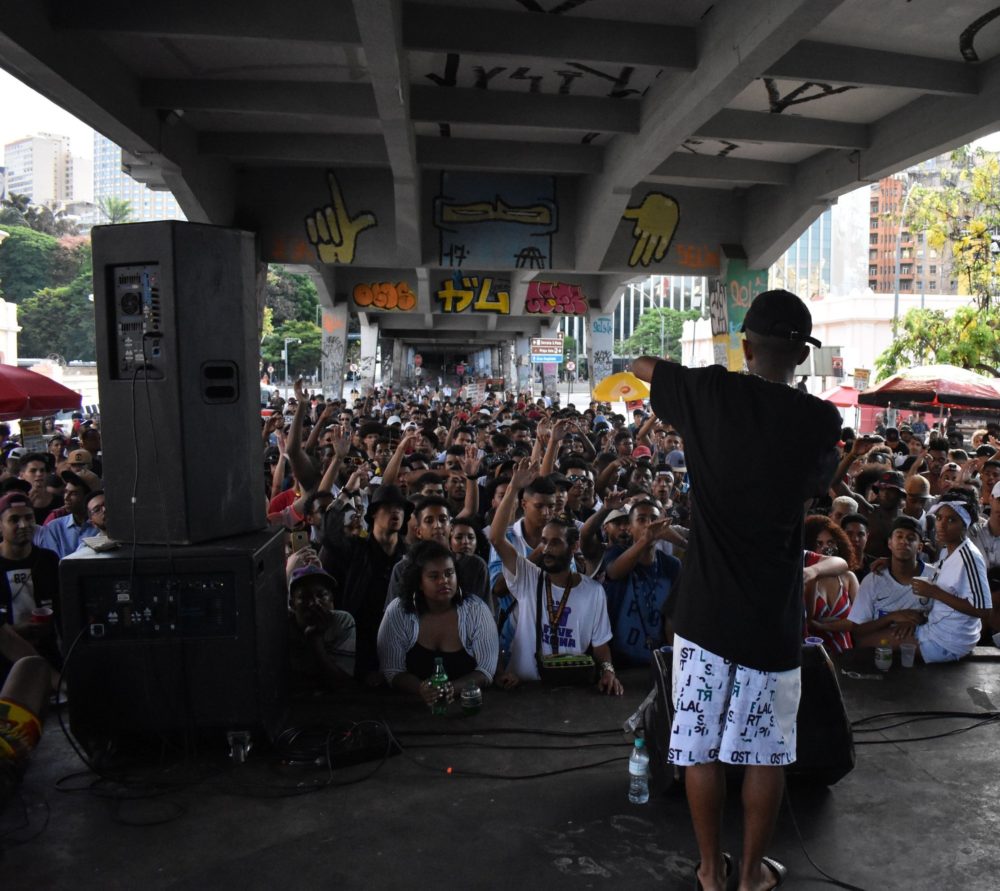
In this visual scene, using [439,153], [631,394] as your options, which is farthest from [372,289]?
[439,153]

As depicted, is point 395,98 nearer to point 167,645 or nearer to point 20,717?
point 167,645

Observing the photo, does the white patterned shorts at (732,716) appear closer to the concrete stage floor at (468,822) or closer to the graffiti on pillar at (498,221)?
the concrete stage floor at (468,822)

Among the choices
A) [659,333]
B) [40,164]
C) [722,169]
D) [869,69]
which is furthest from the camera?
[40,164]

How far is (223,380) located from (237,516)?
676 mm

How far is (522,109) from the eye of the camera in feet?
36.4

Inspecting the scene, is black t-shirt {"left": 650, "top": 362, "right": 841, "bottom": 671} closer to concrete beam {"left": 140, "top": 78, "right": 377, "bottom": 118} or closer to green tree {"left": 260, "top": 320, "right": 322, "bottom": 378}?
concrete beam {"left": 140, "top": 78, "right": 377, "bottom": 118}

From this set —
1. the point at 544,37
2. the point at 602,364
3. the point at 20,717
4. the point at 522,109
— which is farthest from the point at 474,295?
the point at 20,717

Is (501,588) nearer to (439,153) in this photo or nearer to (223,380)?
(223,380)

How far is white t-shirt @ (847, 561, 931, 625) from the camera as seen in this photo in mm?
5711

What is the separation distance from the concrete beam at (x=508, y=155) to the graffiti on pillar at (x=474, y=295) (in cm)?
966

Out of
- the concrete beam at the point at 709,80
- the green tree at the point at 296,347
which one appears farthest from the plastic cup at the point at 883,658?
the green tree at the point at 296,347

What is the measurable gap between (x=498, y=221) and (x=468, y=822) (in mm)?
12930

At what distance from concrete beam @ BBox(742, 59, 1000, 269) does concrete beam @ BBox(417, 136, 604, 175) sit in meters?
3.51

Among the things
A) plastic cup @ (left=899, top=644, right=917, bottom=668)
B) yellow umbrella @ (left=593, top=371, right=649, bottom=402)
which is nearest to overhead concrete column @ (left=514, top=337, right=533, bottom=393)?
yellow umbrella @ (left=593, top=371, right=649, bottom=402)
